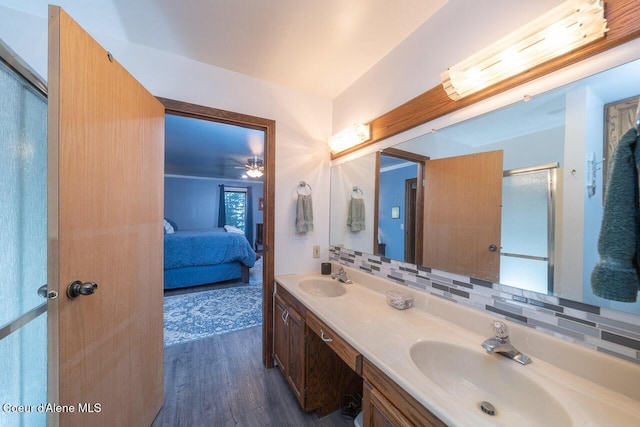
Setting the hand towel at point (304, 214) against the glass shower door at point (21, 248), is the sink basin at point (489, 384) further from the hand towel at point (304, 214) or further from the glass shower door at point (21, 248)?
the glass shower door at point (21, 248)

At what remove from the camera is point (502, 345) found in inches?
31.8

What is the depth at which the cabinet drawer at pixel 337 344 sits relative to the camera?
35.0 inches

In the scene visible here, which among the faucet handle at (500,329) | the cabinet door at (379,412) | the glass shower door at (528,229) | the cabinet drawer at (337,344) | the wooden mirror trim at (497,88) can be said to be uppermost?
the wooden mirror trim at (497,88)

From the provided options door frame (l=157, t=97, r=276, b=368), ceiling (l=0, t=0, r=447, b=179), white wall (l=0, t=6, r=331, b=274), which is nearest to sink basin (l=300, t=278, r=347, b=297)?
white wall (l=0, t=6, r=331, b=274)

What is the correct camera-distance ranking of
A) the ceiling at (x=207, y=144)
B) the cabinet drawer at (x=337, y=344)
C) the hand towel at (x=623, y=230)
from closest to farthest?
the hand towel at (x=623, y=230) → the cabinet drawer at (x=337, y=344) → the ceiling at (x=207, y=144)

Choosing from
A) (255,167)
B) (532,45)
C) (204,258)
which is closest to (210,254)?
(204,258)

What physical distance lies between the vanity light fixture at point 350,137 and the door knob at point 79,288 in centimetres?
168

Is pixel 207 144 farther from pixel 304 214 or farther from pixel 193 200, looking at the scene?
pixel 193 200

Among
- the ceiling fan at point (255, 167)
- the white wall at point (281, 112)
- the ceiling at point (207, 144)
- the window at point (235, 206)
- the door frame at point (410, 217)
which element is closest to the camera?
the door frame at point (410, 217)

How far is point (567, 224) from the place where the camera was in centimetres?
77

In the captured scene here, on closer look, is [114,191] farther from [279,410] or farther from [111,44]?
[279,410]

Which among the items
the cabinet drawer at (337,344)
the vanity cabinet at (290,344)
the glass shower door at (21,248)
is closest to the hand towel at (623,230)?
the cabinet drawer at (337,344)

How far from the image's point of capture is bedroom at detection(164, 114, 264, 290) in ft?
10.0

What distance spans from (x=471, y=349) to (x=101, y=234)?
5.23 feet
